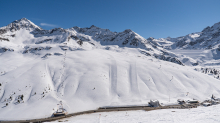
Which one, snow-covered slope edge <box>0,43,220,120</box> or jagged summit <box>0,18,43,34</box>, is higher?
jagged summit <box>0,18,43,34</box>

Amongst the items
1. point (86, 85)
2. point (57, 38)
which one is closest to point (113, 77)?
point (86, 85)

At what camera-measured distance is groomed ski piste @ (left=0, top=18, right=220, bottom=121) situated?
32031 mm

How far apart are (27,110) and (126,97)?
29.4 m

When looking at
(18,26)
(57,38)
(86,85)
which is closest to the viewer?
(86,85)

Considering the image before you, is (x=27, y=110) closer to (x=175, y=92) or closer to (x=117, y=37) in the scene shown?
(x=175, y=92)

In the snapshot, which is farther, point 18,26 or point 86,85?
point 18,26

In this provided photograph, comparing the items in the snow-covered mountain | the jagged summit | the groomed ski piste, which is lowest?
the groomed ski piste

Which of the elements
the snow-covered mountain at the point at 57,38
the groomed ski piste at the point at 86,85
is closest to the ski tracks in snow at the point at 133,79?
the groomed ski piste at the point at 86,85

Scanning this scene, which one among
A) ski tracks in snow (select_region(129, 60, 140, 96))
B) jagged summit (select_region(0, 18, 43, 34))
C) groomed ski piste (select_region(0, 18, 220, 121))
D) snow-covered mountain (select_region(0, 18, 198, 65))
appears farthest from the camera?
jagged summit (select_region(0, 18, 43, 34))

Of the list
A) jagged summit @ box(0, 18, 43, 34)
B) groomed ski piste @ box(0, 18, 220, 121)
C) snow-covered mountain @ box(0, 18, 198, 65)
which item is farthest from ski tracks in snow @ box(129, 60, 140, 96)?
jagged summit @ box(0, 18, 43, 34)

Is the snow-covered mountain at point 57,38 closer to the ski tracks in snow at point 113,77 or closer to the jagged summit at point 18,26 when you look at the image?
the jagged summit at point 18,26

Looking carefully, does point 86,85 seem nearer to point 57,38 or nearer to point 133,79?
point 133,79

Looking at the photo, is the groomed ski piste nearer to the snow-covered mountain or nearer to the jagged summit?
the snow-covered mountain

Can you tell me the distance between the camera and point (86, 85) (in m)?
39.3
